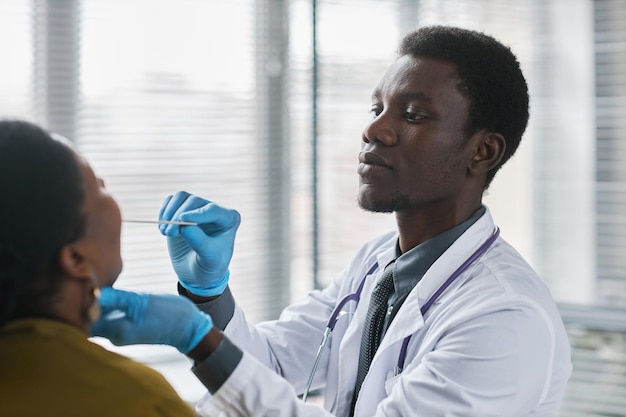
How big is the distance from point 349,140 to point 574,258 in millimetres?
910

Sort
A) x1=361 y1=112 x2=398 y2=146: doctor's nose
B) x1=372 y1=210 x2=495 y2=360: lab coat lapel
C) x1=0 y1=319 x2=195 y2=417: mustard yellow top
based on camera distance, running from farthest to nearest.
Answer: x1=361 y1=112 x2=398 y2=146: doctor's nose → x1=372 y1=210 x2=495 y2=360: lab coat lapel → x1=0 y1=319 x2=195 y2=417: mustard yellow top

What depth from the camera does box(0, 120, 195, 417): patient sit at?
87cm

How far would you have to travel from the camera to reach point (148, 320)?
1.15 metres

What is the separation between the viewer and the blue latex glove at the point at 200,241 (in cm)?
147

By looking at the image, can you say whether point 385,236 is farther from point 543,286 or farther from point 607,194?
point 607,194

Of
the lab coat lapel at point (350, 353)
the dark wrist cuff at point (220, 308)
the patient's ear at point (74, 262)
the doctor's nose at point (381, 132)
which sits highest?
the doctor's nose at point (381, 132)

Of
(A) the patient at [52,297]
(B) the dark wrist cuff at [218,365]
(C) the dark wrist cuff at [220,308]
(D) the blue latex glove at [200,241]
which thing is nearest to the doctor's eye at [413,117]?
(D) the blue latex glove at [200,241]

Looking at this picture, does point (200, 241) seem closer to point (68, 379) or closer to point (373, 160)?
point (373, 160)

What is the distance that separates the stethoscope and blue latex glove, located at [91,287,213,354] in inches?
16.7

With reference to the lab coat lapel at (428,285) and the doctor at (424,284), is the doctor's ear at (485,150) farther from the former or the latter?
the lab coat lapel at (428,285)

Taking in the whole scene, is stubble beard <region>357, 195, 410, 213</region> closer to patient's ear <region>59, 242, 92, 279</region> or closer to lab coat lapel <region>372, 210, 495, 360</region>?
lab coat lapel <region>372, 210, 495, 360</region>

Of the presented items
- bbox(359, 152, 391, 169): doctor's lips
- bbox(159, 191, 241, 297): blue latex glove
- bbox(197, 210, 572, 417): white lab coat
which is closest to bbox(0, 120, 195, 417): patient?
bbox(197, 210, 572, 417): white lab coat

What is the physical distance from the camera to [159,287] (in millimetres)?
2701

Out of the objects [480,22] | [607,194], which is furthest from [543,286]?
[480,22]
